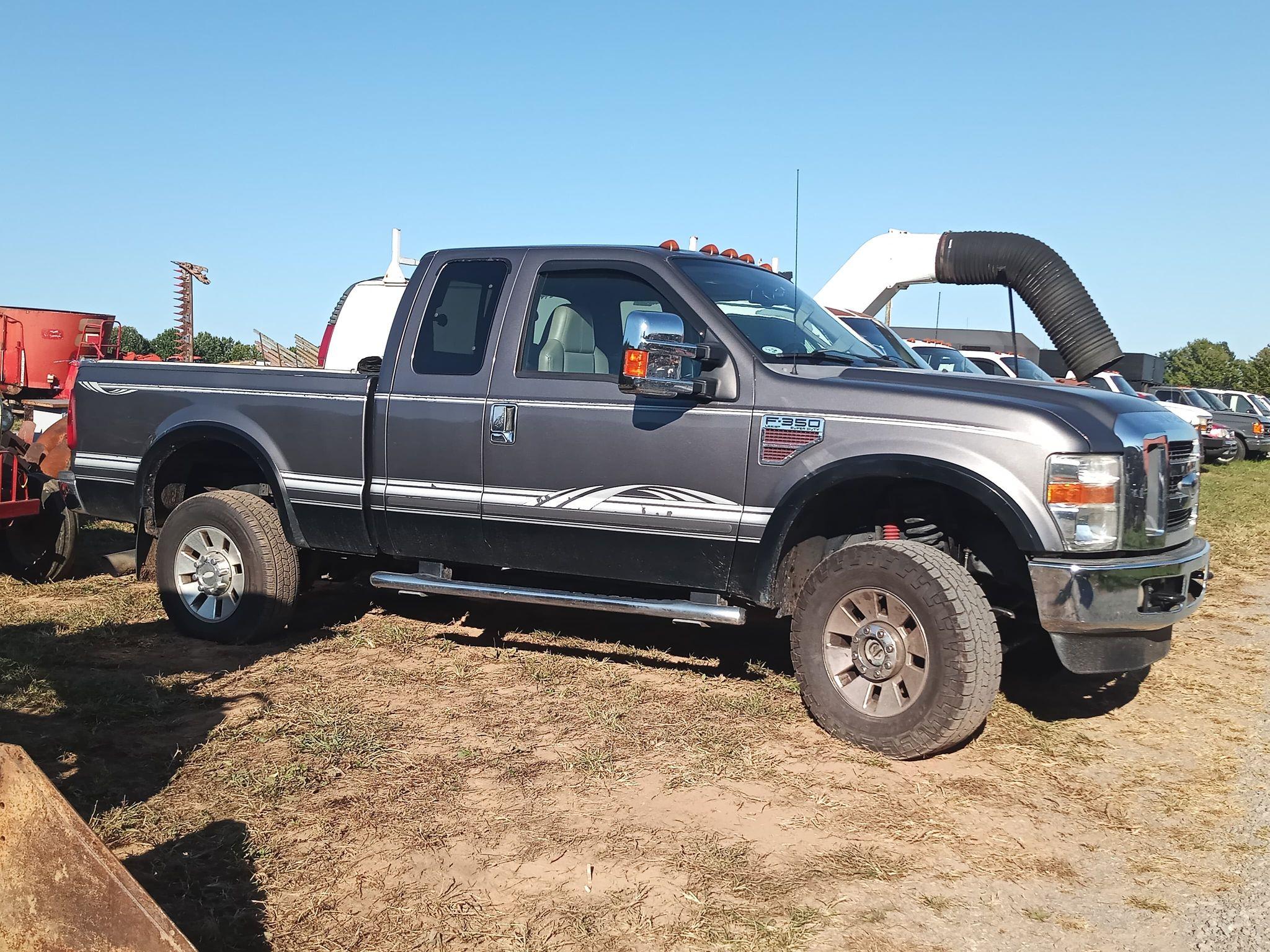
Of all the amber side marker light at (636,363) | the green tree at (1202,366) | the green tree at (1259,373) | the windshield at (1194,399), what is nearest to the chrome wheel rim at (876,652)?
the amber side marker light at (636,363)

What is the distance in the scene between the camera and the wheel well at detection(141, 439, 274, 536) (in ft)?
20.5

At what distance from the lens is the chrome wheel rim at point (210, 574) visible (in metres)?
6.09

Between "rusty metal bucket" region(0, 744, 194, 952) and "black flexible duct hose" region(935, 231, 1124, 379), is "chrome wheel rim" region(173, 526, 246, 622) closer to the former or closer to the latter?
"rusty metal bucket" region(0, 744, 194, 952)

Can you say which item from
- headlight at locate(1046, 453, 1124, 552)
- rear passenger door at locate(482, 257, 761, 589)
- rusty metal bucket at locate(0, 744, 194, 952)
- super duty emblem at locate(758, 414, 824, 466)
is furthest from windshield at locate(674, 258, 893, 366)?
rusty metal bucket at locate(0, 744, 194, 952)

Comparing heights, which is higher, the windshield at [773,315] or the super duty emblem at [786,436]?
the windshield at [773,315]

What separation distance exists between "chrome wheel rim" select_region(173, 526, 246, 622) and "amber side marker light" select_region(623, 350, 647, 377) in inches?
106

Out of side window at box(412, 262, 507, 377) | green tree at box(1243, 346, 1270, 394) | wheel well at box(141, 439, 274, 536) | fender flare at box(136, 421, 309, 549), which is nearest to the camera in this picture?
side window at box(412, 262, 507, 377)

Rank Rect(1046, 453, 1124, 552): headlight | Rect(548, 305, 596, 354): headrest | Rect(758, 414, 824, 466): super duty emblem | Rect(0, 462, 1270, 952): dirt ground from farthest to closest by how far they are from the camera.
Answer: Rect(548, 305, 596, 354): headrest, Rect(758, 414, 824, 466): super duty emblem, Rect(1046, 453, 1124, 552): headlight, Rect(0, 462, 1270, 952): dirt ground

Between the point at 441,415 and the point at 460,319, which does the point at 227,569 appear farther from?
the point at 460,319

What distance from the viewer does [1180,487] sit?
4.62 metres

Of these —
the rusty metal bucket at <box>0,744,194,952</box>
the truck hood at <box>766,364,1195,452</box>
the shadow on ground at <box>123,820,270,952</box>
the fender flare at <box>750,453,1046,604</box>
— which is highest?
the truck hood at <box>766,364,1195,452</box>

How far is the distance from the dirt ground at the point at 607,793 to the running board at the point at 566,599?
0.45 metres

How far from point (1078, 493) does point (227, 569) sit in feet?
14.6

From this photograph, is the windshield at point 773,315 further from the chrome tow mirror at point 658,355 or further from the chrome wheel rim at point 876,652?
the chrome wheel rim at point 876,652
